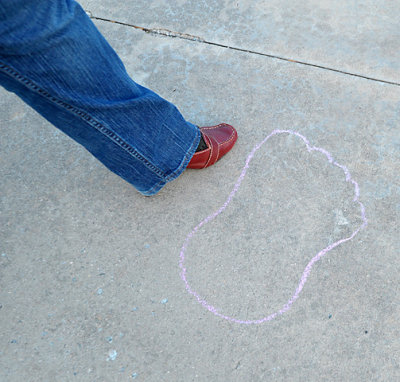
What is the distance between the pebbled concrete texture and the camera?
147 cm

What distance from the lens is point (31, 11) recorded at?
1.08 metres

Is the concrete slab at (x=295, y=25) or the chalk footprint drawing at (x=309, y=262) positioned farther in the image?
the concrete slab at (x=295, y=25)

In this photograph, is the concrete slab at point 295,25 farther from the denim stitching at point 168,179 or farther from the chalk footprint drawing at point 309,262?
the denim stitching at point 168,179

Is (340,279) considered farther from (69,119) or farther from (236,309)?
(69,119)

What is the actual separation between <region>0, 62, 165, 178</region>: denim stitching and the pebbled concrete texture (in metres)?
0.33

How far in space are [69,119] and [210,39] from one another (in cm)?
132

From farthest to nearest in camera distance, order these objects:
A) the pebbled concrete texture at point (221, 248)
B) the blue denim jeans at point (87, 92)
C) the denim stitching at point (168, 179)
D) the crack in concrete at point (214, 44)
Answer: the crack in concrete at point (214, 44) → the denim stitching at point (168, 179) → the pebbled concrete texture at point (221, 248) → the blue denim jeans at point (87, 92)

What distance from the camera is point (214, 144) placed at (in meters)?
1.78

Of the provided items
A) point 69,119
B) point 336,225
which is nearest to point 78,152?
point 69,119

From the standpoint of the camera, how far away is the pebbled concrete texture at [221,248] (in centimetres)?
147

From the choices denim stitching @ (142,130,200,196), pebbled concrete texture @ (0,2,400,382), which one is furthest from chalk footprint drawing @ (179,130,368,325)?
denim stitching @ (142,130,200,196)

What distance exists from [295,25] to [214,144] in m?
1.09

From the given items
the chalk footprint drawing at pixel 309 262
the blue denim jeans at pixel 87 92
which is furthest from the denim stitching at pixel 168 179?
the chalk footprint drawing at pixel 309 262

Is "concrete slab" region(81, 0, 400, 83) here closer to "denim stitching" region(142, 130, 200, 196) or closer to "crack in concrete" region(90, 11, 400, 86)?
"crack in concrete" region(90, 11, 400, 86)
